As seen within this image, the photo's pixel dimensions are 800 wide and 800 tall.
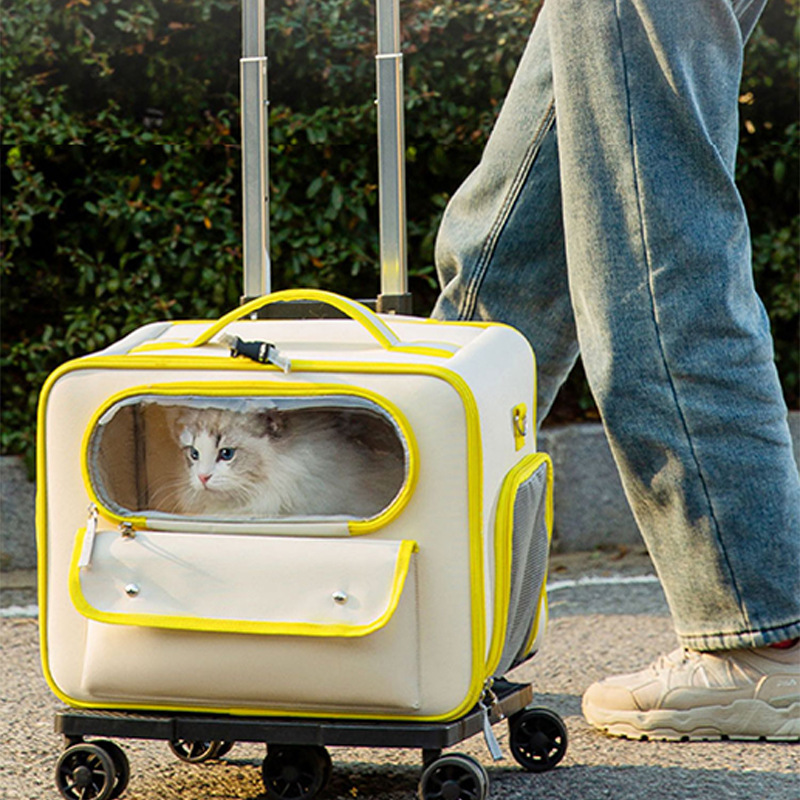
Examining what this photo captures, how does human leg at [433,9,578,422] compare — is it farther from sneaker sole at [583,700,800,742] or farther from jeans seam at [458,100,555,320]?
sneaker sole at [583,700,800,742]

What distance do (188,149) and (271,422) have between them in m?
2.13

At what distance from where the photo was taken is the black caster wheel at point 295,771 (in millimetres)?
1734

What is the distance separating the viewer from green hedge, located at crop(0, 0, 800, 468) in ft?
12.1

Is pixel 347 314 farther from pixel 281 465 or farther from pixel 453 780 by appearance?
pixel 453 780

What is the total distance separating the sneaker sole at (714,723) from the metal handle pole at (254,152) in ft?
2.95

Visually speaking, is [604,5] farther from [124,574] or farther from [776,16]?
[776,16]

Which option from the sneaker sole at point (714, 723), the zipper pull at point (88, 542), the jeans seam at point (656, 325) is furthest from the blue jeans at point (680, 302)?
the zipper pull at point (88, 542)

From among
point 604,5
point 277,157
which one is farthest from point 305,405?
point 277,157

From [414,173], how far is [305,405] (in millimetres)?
2231

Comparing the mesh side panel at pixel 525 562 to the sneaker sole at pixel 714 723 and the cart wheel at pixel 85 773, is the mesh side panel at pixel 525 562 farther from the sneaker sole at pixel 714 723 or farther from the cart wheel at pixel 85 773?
the cart wheel at pixel 85 773

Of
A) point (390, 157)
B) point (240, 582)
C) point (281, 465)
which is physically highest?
point (390, 157)

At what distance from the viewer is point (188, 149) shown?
12.2 feet

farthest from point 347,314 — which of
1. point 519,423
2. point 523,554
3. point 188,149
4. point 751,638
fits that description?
point 188,149

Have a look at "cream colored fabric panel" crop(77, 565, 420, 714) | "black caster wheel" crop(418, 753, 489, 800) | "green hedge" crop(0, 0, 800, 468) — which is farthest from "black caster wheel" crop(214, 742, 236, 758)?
"green hedge" crop(0, 0, 800, 468)
